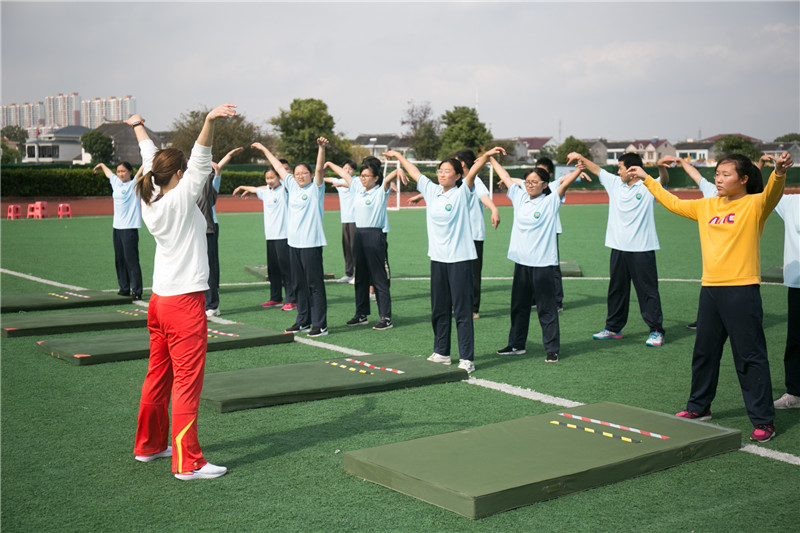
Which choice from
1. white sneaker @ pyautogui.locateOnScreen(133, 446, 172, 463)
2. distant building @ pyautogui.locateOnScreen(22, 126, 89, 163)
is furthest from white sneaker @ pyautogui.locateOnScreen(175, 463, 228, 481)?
distant building @ pyautogui.locateOnScreen(22, 126, 89, 163)

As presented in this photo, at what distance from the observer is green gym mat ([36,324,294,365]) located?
25.9ft

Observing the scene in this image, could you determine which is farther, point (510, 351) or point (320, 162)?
point (320, 162)

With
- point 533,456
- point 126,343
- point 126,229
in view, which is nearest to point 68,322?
point 126,343

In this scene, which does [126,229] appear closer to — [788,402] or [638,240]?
[638,240]

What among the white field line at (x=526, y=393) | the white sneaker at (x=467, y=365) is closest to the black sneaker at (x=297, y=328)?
the white field line at (x=526, y=393)

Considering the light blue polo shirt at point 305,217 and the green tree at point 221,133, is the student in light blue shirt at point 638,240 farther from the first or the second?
the green tree at point 221,133

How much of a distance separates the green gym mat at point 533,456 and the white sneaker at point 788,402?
1361mm

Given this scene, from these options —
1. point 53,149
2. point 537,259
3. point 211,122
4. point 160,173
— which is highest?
point 53,149

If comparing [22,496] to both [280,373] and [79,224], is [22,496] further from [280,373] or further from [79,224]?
[79,224]

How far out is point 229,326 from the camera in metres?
9.62

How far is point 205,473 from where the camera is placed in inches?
187

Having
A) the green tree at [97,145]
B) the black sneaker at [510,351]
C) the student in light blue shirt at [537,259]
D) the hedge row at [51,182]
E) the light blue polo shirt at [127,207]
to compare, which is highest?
the green tree at [97,145]

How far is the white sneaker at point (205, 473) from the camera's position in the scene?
4711 millimetres

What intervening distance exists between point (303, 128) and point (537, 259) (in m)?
58.0
